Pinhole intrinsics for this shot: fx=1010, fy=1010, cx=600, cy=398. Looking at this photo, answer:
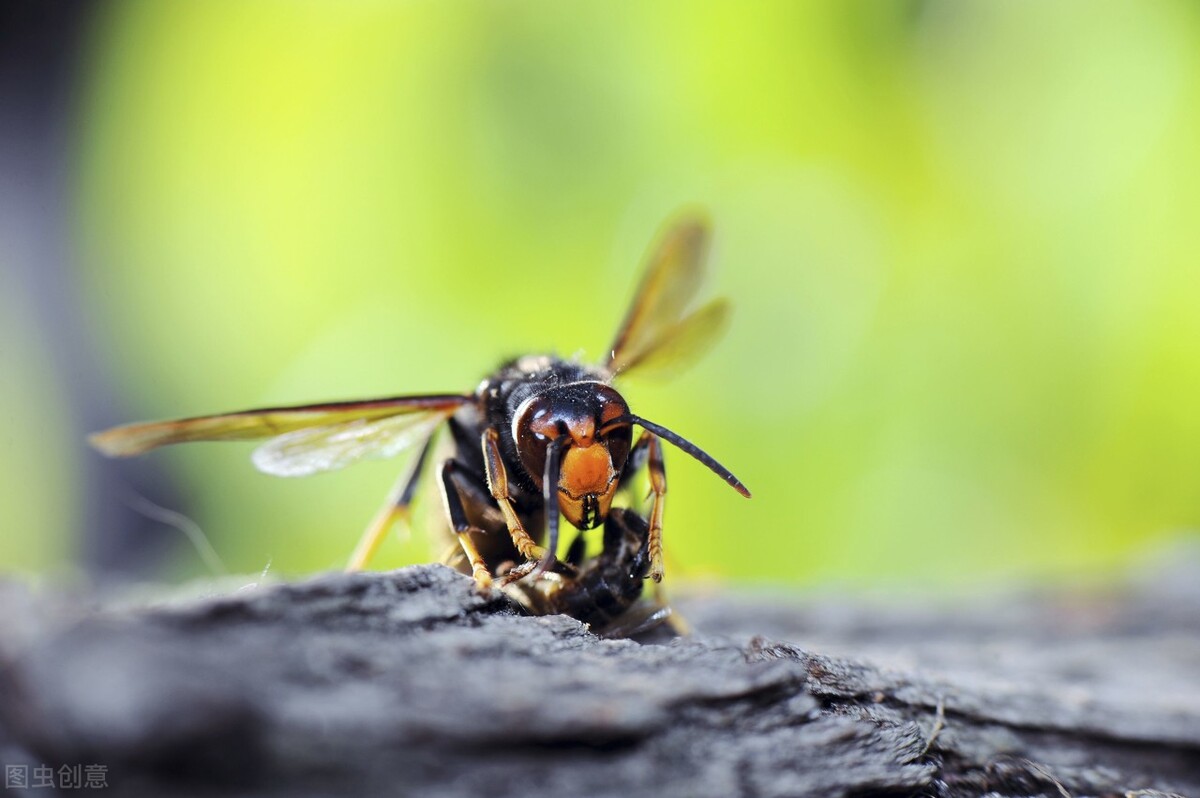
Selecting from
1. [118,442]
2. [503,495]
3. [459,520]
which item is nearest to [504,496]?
[503,495]

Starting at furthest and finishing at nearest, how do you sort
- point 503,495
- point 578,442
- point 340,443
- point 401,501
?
point 401,501 < point 340,443 < point 503,495 < point 578,442

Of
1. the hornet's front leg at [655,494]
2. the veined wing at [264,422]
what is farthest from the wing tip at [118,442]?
the hornet's front leg at [655,494]

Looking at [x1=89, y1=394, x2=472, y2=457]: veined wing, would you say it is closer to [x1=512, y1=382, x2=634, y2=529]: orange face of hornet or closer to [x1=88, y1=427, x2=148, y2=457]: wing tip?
[x1=88, y1=427, x2=148, y2=457]: wing tip

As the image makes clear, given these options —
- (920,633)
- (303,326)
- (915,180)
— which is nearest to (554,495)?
(920,633)

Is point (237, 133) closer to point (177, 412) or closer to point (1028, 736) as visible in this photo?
point (177, 412)

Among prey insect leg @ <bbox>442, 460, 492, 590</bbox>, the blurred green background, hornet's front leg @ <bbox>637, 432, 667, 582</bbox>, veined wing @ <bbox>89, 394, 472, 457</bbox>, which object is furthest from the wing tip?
the blurred green background

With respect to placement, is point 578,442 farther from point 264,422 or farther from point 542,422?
point 264,422
